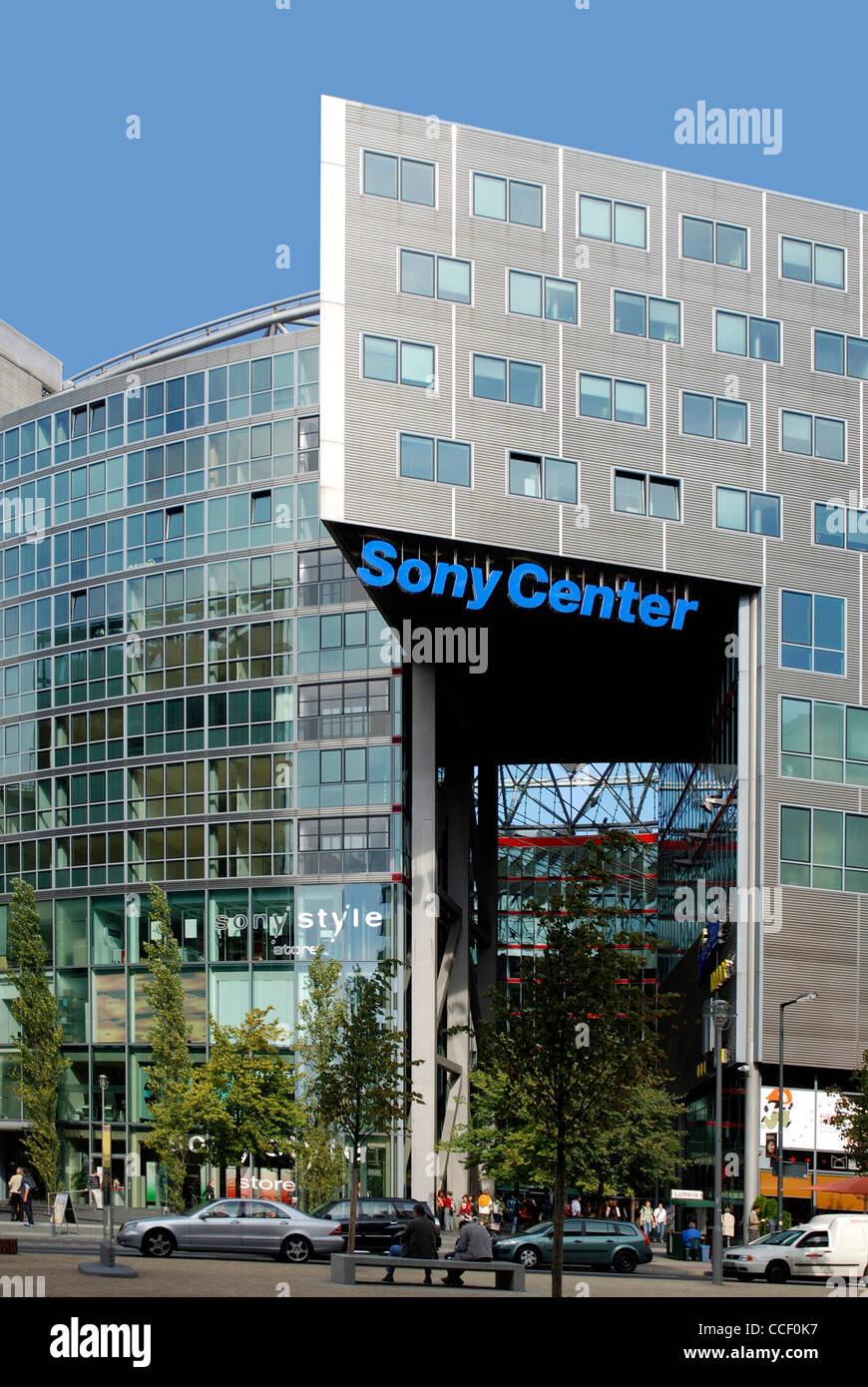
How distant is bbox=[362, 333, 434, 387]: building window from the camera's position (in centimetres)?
5339

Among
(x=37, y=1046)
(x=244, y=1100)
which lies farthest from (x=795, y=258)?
(x=37, y=1046)

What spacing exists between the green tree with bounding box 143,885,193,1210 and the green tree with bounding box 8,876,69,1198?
156 inches

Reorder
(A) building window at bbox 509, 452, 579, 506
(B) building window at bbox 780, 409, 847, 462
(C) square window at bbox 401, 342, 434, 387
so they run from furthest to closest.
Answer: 1. (B) building window at bbox 780, 409, 847, 462
2. (A) building window at bbox 509, 452, 579, 506
3. (C) square window at bbox 401, 342, 434, 387

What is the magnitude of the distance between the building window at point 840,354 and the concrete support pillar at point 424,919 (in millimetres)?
16850

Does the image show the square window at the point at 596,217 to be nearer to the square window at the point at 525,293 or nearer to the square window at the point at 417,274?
the square window at the point at 525,293

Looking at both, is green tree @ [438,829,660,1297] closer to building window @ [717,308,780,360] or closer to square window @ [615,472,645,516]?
square window @ [615,472,645,516]

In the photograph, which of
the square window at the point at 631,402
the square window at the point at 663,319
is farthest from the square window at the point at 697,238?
the square window at the point at 631,402

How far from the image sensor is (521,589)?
55844 mm

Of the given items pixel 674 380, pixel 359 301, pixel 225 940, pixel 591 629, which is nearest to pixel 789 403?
pixel 674 380

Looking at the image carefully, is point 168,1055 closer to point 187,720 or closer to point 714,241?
point 187,720

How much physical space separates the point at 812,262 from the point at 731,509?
923 cm

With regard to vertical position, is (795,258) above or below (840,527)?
above

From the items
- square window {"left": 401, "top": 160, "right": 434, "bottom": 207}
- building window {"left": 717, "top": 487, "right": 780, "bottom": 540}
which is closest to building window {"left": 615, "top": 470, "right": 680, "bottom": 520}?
building window {"left": 717, "top": 487, "right": 780, "bottom": 540}
